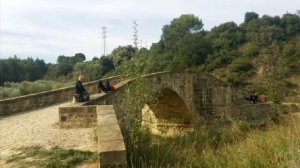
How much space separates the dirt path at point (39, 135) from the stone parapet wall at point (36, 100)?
7.02 ft

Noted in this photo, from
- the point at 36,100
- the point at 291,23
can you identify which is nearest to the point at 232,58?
the point at 291,23

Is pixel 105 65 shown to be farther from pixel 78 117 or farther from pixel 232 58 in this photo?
pixel 78 117

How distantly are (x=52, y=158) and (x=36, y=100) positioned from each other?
9996mm

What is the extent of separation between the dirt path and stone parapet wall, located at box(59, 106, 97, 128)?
27cm

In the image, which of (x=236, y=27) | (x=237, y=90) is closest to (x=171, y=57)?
(x=236, y=27)

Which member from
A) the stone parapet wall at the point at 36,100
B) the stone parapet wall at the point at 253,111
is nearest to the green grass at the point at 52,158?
the stone parapet wall at the point at 36,100

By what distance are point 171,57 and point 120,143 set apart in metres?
40.5

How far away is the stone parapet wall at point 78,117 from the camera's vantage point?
10.2m

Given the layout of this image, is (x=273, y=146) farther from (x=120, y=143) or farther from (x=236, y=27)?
(x=236, y=27)

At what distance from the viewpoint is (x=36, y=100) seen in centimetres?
1631

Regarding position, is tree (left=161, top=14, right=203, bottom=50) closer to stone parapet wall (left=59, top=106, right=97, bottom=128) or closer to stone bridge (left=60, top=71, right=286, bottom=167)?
stone bridge (left=60, top=71, right=286, bottom=167)

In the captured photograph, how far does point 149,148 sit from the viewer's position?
21.7 ft

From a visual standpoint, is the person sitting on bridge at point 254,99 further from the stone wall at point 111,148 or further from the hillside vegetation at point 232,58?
the stone wall at point 111,148

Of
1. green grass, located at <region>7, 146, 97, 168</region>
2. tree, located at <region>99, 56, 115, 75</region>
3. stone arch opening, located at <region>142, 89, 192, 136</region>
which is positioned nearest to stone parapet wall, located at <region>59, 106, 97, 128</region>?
green grass, located at <region>7, 146, 97, 168</region>
